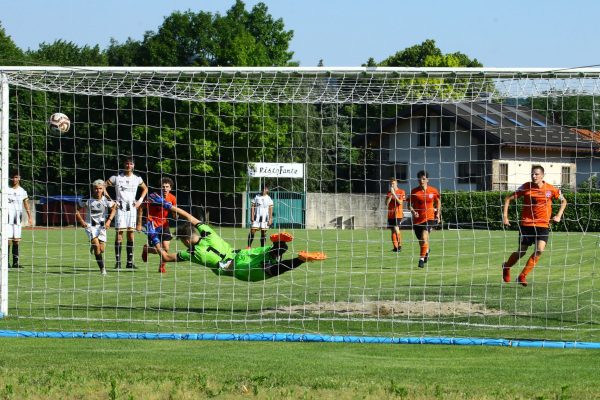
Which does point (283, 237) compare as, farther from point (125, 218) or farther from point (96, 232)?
point (125, 218)

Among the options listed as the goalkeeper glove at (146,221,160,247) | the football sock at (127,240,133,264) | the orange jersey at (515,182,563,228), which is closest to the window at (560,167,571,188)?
the orange jersey at (515,182,563,228)

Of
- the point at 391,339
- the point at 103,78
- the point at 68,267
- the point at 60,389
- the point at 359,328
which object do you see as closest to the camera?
the point at 60,389

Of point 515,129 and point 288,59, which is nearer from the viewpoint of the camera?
point 515,129

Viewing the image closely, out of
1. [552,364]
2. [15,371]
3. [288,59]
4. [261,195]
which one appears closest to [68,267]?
[261,195]

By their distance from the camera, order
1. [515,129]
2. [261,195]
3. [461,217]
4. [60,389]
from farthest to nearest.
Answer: [461,217]
[261,195]
[515,129]
[60,389]

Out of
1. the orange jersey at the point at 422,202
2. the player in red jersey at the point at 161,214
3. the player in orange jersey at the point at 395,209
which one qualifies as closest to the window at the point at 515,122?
the orange jersey at the point at 422,202

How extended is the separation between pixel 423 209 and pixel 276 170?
4.00 m

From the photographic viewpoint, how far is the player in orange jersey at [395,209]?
21.9 metres

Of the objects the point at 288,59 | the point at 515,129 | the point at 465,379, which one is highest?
the point at 288,59

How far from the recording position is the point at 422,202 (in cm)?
1962

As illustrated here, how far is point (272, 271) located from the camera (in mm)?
11930

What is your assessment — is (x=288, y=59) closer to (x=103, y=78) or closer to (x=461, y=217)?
(x=461, y=217)

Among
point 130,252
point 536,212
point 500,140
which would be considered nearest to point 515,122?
point 500,140

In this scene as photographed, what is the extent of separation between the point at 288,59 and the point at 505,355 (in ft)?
215
